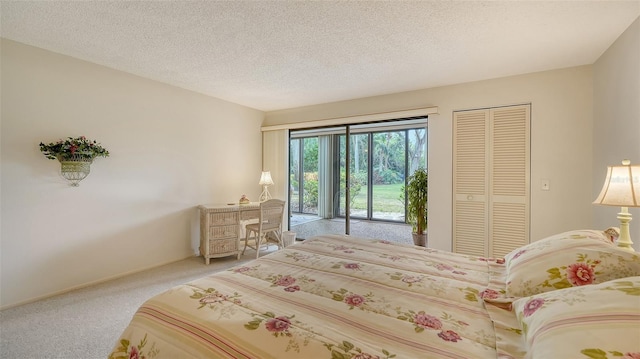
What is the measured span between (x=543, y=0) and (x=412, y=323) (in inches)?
87.8

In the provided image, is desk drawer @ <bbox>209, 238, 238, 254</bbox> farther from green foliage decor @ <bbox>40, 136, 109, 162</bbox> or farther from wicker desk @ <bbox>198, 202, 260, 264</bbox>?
green foliage decor @ <bbox>40, 136, 109, 162</bbox>

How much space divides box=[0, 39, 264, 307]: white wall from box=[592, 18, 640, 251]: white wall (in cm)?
453

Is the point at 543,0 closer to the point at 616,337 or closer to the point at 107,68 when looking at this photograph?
the point at 616,337

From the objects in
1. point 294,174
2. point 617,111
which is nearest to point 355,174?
point 294,174

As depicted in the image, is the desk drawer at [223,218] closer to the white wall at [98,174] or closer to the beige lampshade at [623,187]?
the white wall at [98,174]

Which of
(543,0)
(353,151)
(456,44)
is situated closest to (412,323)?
(543,0)

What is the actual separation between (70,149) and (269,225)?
2384 millimetres

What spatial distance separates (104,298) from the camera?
2.61 metres

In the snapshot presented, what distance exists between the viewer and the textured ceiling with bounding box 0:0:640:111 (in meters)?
1.91

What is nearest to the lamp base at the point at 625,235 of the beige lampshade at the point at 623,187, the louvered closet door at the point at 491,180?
the beige lampshade at the point at 623,187

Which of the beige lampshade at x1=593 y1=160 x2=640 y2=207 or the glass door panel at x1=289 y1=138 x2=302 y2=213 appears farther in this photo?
the glass door panel at x1=289 y1=138 x2=302 y2=213

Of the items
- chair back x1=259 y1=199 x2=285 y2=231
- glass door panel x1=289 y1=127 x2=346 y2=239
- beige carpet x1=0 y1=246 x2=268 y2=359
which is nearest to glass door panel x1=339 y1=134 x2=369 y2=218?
glass door panel x1=289 y1=127 x2=346 y2=239

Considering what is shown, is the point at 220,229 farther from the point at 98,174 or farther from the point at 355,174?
the point at 355,174

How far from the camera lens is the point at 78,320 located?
7.31 feet
